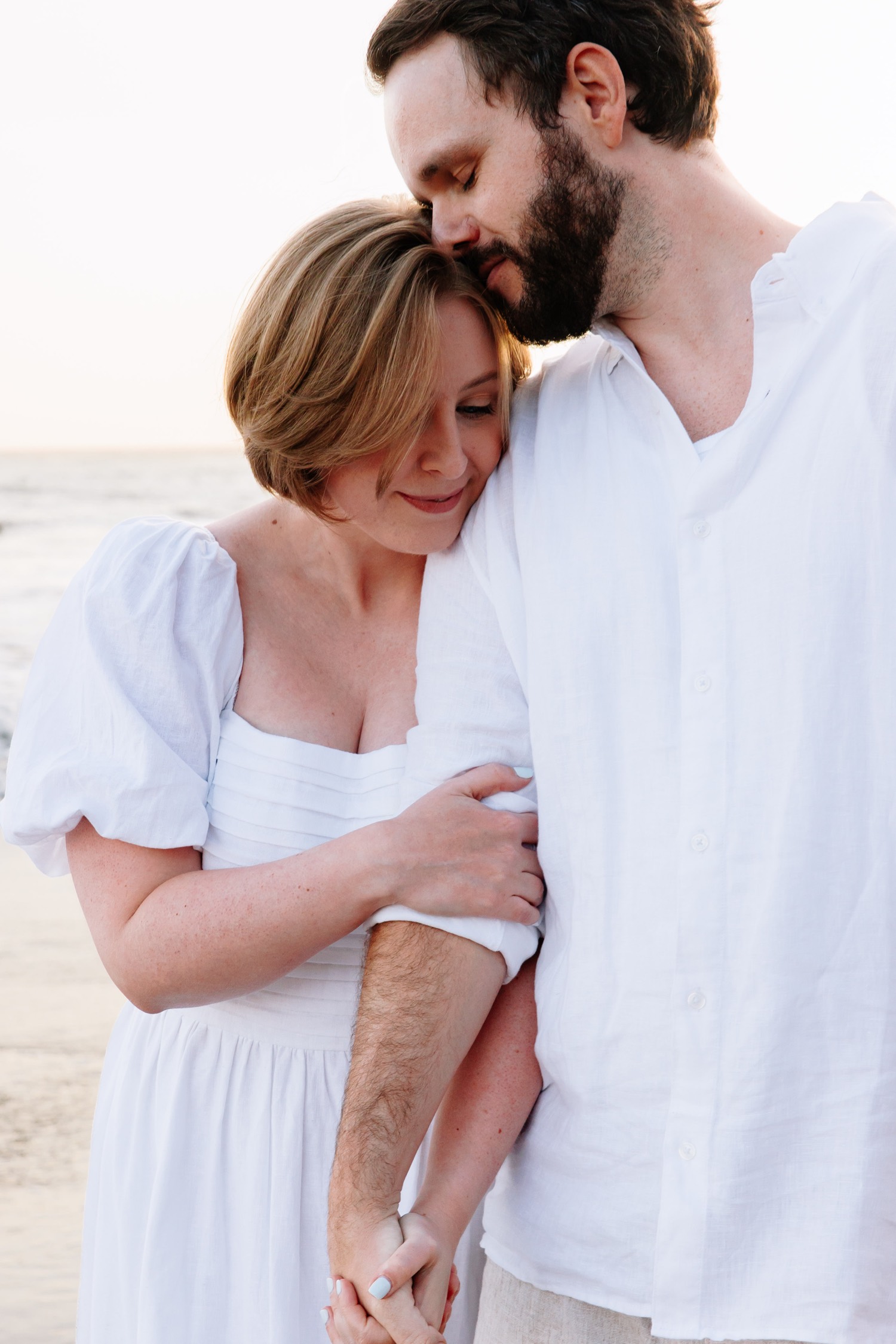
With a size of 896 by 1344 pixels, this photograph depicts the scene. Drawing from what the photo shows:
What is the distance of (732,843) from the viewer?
58.2 inches

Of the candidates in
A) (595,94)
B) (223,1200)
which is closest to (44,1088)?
(223,1200)

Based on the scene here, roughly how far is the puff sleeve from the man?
1.06 feet

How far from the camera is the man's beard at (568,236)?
174 centimetres

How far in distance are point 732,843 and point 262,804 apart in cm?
71

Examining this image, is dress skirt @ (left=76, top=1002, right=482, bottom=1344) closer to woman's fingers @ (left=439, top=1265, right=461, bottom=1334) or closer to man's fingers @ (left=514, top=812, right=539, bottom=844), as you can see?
woman's fingers @ (left=439, top=1265, right=461, bottom=1334)

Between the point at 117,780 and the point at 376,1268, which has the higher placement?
the point at 117,780

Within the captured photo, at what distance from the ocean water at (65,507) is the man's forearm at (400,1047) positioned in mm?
6713

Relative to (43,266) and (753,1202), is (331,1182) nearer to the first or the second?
(753,1202)

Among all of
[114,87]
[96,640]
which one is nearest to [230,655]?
[96,640]

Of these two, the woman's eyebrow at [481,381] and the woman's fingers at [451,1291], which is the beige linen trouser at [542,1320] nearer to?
the woman's fingers at [451,1291]

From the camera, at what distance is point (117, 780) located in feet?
5.65

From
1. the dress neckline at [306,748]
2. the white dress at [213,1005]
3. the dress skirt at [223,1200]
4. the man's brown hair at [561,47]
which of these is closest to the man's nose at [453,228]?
the man's brown hair at [561,47]

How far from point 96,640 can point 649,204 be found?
3.35ft

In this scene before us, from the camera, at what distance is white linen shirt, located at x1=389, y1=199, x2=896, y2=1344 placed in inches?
56.6
